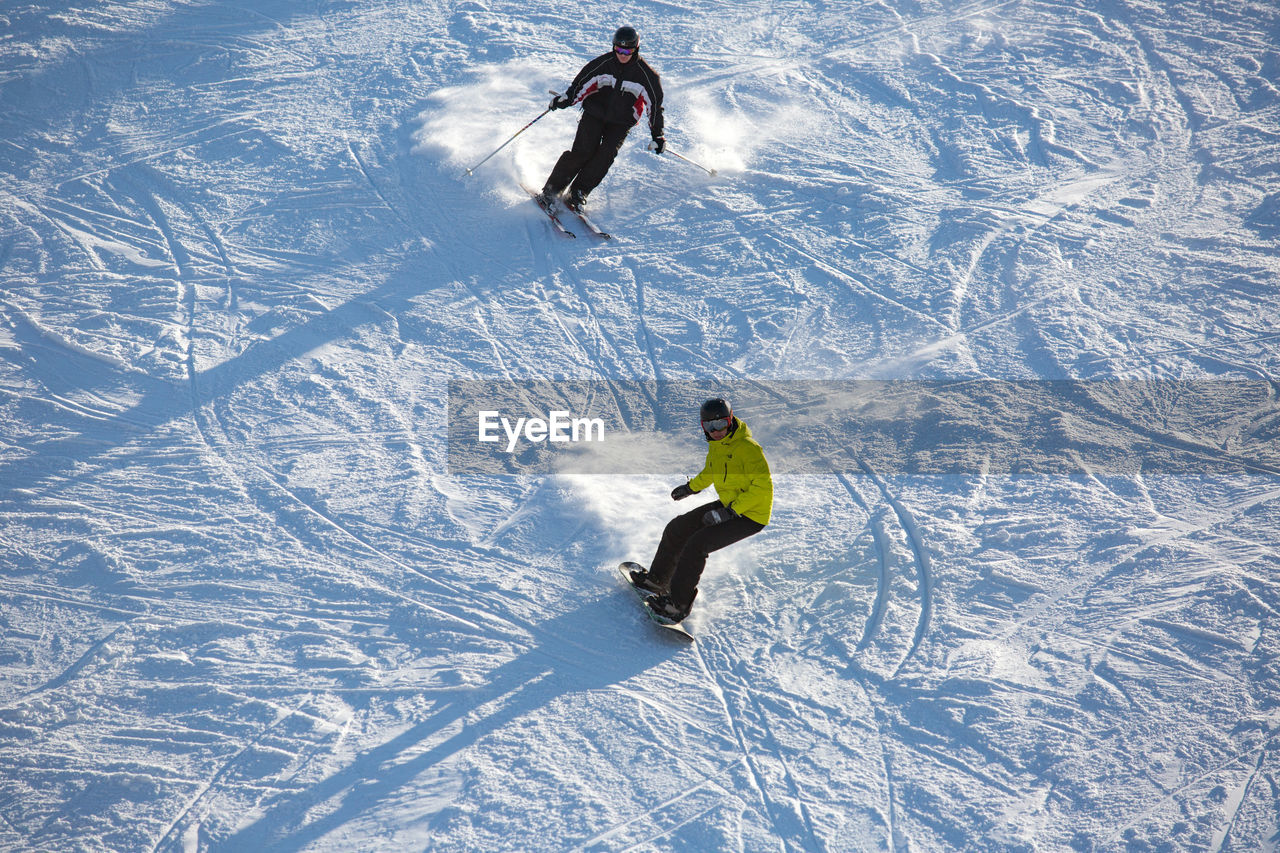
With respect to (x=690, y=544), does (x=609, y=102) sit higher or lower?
higher

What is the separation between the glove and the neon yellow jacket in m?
0.03

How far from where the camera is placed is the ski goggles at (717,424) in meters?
4.40

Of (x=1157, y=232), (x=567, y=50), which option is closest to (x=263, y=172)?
(x=567, y=50)

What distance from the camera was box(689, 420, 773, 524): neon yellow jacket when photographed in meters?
4.48

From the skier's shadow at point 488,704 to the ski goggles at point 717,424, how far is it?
1.20 m

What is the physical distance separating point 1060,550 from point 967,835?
2054mm

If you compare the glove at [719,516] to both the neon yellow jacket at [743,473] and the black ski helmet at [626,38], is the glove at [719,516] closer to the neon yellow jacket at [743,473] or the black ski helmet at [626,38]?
the neon yellow jacket at [743,473]

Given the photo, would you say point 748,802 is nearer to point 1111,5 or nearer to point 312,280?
point 312,280

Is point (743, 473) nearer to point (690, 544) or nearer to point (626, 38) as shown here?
point (690, 544)

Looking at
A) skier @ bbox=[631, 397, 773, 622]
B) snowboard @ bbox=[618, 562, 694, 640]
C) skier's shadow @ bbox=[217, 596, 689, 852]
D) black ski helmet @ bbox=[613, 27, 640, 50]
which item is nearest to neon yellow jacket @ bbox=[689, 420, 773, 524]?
skier @ bbox=[631, 397, 773, 622]

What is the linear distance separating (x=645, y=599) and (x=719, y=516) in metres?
0.69

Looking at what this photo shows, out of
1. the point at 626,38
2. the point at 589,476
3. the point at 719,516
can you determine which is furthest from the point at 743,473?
the point at 626,38

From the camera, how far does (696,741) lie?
14.5ft

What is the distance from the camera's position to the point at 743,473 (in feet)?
14.8
